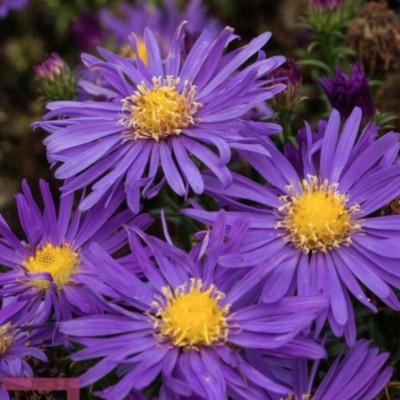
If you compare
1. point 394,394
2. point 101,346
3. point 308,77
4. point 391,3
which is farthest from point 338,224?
point 308,77

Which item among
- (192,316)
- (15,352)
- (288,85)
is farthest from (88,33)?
(192,316)

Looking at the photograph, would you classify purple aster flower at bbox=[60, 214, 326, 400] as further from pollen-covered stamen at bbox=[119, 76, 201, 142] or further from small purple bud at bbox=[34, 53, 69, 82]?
small purple bud at bbox=[34, 53, 69, 82]

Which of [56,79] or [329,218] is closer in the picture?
[329,218]

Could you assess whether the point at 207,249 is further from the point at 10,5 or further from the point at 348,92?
the point at 10,5

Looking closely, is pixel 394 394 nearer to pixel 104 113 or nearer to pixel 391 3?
pixel 104 113

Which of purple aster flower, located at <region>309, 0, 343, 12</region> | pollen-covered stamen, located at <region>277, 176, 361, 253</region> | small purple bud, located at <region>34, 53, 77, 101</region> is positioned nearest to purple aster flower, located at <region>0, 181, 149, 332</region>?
pollen-covered stamen, located at <region>277, 176, 361, 253</region>

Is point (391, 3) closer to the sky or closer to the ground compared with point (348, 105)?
closer to the sky
